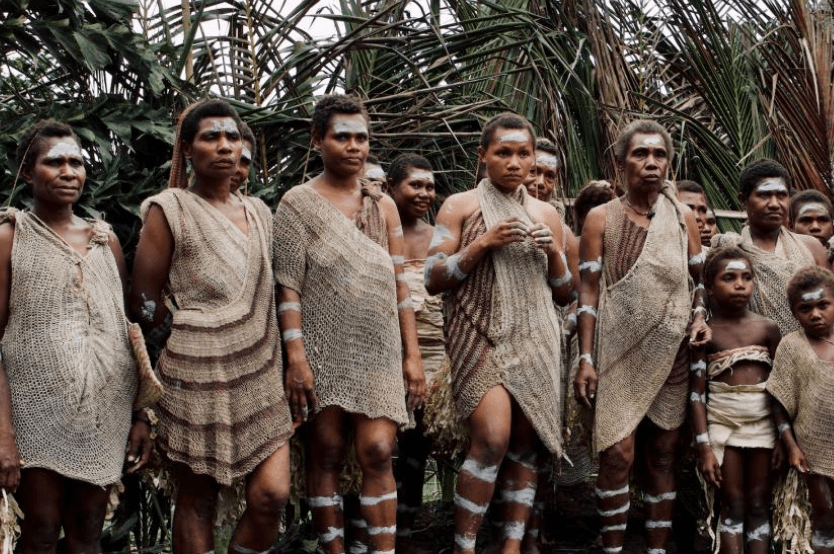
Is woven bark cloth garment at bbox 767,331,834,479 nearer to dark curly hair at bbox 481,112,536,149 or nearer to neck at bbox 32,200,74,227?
dark curly hair at bbox 481,112,536,149

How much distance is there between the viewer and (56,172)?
4219 millimetres

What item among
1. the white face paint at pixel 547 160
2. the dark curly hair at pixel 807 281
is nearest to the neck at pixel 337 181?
the white face paint at pixel 547 160

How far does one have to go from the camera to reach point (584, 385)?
5.09m

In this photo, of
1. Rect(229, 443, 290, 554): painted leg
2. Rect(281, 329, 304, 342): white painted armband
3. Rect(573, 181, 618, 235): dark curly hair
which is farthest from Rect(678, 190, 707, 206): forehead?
Rect(229, 443, 290, 554): painted leg

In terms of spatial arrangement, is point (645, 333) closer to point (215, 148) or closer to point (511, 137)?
point (511, 137)

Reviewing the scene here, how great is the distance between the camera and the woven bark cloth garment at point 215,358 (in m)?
4.21

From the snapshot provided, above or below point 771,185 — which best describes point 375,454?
below

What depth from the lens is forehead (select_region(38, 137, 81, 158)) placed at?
4.24 meters

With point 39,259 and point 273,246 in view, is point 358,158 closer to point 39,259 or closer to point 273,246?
point 273,246

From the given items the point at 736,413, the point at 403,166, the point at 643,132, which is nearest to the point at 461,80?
the point at 403,166

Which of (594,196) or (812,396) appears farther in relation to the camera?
(594,196)

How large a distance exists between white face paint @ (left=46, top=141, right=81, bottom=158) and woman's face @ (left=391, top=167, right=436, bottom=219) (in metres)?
2.19

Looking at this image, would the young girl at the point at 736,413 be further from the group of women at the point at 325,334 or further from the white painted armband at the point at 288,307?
the white painted armband at the point at 288,307

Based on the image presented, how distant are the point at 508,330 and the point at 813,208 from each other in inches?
87.6
